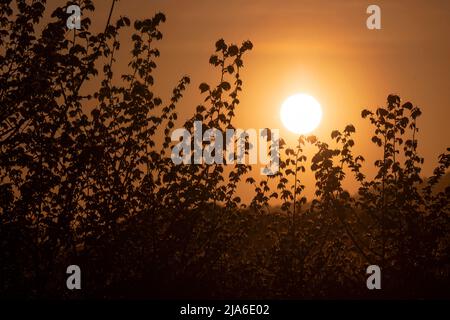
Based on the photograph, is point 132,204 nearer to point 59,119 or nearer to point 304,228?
point 59,119

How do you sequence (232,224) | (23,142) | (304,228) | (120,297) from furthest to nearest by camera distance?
(304,228) < (232,224) < (120,297) < (23,142)

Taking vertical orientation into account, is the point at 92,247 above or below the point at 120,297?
above

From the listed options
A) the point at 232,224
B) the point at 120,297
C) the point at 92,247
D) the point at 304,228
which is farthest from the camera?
the point at 304,228

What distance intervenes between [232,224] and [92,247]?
309 centimetres

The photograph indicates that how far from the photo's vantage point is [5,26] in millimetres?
9633

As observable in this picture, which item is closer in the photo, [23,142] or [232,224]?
[23,142]

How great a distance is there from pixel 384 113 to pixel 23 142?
615 cm

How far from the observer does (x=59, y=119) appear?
9.92m

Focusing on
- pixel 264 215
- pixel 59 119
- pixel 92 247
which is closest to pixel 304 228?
pixel 264 215

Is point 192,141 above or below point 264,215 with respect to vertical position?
above

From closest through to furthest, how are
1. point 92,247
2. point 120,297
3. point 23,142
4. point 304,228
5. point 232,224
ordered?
point 23,142
point 92,247
point 120,297
point 232,224
point 304,228
